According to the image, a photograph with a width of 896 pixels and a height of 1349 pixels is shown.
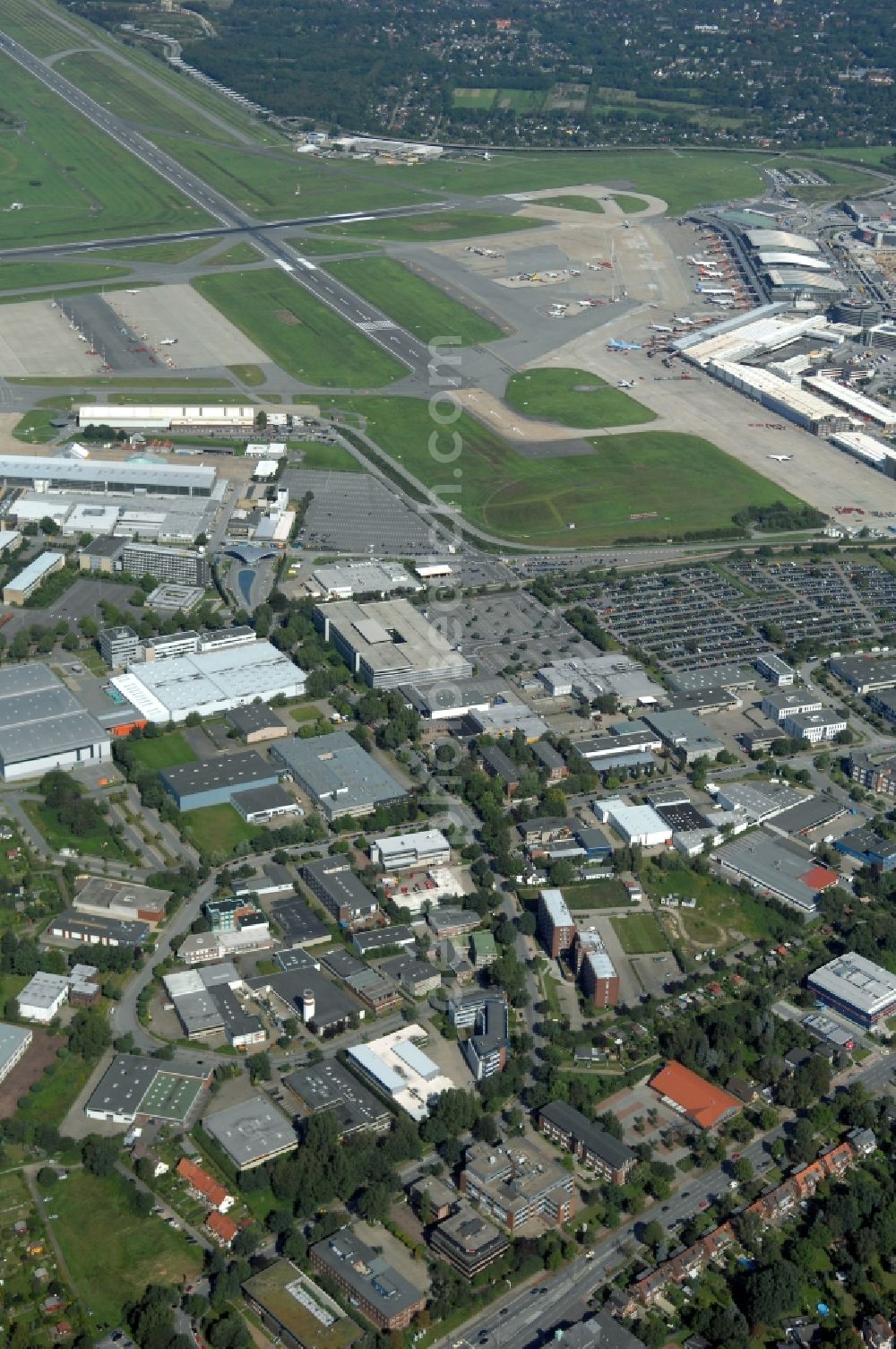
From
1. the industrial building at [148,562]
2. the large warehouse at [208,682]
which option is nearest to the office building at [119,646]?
the large warehouse at [208,682]

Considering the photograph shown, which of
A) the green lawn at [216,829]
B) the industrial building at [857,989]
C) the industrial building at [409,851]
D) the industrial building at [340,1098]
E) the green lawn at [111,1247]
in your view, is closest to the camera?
the green lawn at [111,1247]

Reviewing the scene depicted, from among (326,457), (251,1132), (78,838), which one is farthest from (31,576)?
(251,1132)

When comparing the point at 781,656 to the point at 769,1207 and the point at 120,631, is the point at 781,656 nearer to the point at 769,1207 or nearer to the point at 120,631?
the point at 120,631

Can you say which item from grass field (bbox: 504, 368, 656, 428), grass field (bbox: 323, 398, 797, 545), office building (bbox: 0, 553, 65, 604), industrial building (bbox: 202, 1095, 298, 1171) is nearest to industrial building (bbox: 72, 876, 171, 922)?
industrial building (bbox: 202, 1095, 298, 1171)

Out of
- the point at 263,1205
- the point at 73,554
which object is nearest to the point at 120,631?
the point at 73,554

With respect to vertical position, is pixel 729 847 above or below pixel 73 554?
above

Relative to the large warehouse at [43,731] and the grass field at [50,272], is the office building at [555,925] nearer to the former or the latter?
the large warehouse at [43,731]
